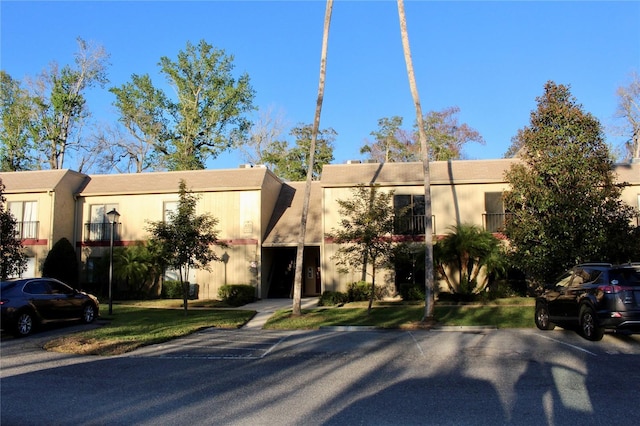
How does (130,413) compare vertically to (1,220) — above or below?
below

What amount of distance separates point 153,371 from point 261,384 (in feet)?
7.17

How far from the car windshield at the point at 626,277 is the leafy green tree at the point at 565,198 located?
5.48 meters

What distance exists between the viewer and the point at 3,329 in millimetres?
12070

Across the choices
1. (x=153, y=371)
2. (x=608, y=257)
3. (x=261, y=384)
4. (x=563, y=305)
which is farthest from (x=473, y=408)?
(x=608, y=257)

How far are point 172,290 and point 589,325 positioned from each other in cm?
1830

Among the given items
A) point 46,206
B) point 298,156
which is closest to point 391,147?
point 298,156

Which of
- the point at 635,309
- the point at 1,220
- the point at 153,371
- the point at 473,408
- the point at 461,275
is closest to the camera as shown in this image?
the point at 473,408

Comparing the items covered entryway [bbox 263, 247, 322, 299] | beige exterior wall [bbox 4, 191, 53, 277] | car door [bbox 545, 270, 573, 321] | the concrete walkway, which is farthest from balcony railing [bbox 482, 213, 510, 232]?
beige exterior wall [bbox 4, 191, 53, 277]

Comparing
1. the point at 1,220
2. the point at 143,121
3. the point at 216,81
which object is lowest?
the point at 1,220

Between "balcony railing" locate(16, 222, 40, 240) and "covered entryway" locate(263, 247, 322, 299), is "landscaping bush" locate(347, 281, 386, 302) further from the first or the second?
"balcony railing" locate(16, 222, 40, 240)

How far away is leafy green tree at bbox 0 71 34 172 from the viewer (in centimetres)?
3984

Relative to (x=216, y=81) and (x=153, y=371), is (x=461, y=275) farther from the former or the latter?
(x=216, y=81)

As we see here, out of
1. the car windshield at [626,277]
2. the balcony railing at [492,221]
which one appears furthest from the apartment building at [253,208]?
the car windshield at [626,277]

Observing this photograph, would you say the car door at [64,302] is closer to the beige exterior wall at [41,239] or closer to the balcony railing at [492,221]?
the beige exterior wall at [41,239]
